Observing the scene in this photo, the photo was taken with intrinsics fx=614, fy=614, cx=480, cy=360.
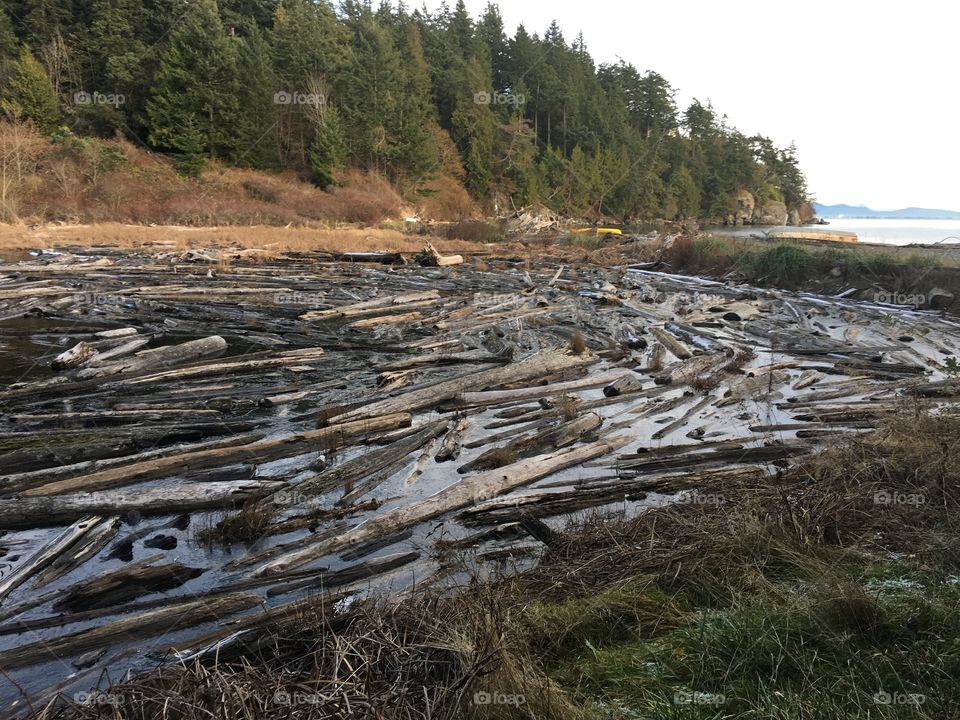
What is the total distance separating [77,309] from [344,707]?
15.6 metres

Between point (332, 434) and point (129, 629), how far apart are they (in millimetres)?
3589

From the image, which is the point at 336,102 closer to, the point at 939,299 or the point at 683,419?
the point at 939,299

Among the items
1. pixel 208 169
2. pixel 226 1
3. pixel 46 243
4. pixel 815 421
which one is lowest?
pixel 815 421

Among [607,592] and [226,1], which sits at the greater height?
[226,1]

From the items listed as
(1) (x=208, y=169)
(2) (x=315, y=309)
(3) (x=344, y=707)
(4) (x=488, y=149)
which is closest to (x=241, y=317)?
(2) (x=315, y=309)

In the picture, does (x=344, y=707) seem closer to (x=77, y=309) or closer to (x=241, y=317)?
(x=241, y=317)

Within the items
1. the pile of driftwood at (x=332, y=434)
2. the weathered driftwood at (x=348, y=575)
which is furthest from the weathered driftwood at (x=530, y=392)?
the weathered driftwood at (x=348, y=575)

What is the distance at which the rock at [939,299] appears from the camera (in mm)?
18391

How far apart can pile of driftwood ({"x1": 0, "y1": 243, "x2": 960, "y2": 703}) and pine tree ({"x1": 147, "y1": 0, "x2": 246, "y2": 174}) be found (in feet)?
148

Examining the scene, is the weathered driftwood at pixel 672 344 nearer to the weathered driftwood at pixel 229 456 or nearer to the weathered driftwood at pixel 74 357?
the weathered driftwood at pixel 229 456

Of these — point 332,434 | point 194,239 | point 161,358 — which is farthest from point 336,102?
point 332,434

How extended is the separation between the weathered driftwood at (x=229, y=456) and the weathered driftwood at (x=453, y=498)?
2.00m

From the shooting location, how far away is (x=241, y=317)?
49.4 ft

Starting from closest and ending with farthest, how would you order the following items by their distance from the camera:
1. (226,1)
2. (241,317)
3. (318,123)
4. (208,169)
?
(241,317) < (208,169) < (318,123) < (226,1)
